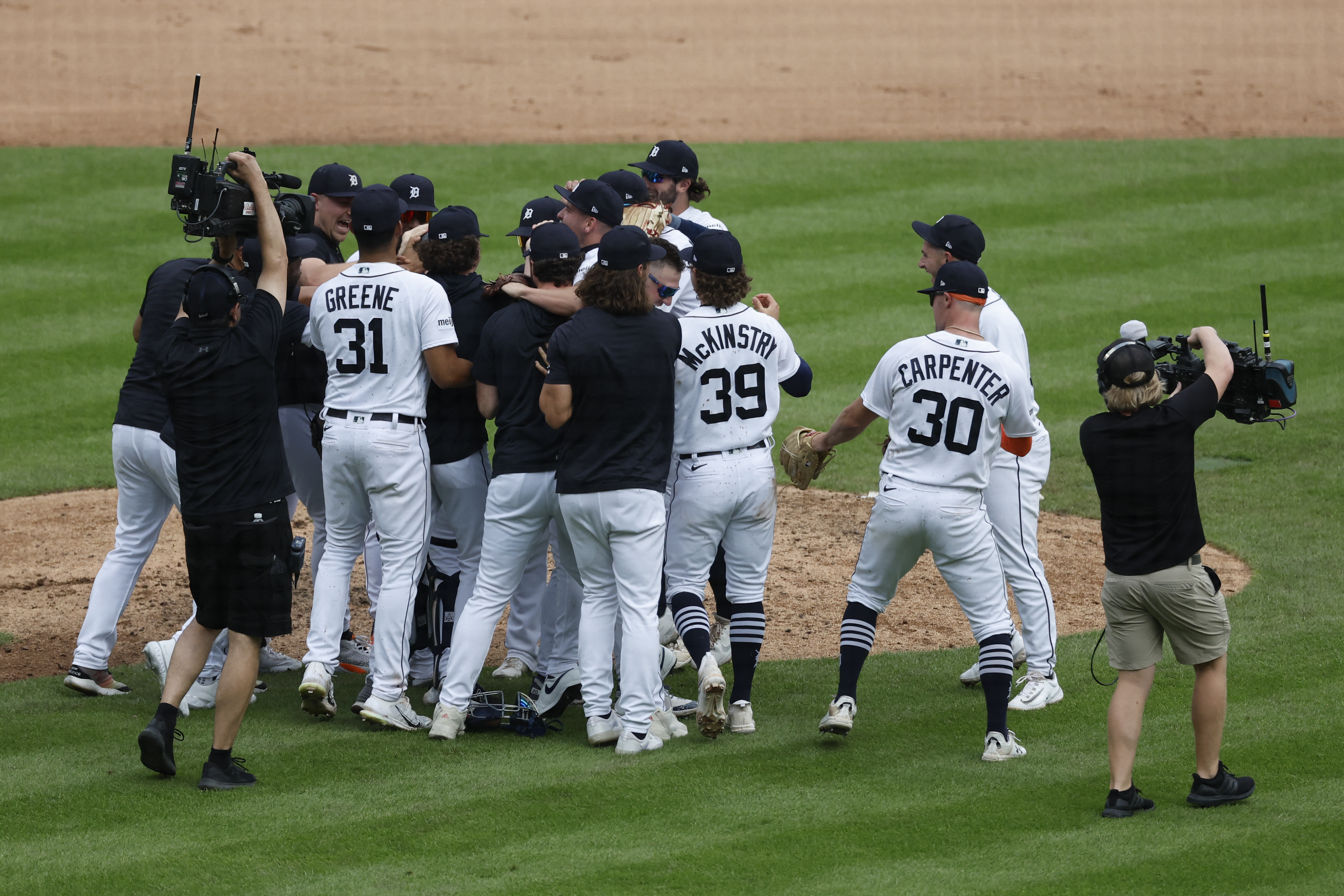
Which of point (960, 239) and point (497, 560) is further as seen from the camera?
point (960, 239)

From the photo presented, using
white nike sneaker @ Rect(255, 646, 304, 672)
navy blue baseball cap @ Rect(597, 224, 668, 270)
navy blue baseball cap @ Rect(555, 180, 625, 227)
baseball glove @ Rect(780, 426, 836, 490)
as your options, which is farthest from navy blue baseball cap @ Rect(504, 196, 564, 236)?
white nike sneaker @ Rect(255, 646, 304, 672)

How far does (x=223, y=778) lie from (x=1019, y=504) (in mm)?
3309

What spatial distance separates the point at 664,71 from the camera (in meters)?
22.0

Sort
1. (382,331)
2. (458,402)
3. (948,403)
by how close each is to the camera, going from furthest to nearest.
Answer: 1. (458,402)
2. (382,331)
3. (948,403)

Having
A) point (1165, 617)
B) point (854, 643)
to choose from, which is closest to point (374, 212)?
point (854, 643)

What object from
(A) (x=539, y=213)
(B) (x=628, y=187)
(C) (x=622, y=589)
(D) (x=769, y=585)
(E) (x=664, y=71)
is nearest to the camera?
(C) (x=622, y=589)

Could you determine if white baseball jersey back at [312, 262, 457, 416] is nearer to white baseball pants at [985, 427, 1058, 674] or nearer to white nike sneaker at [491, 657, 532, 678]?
white nike sneaker at [491, 657, 532, 678]

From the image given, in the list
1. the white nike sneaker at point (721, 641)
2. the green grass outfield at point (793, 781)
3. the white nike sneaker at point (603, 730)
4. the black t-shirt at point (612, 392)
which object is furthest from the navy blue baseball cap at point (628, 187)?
the white nike sneaker at point (603, 730)

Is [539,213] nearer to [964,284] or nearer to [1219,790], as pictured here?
[964,284]

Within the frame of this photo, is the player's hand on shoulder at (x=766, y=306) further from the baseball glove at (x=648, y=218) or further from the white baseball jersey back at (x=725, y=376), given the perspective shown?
the baseball glove at (x=648, y=218)

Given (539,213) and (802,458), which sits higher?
(539,213)

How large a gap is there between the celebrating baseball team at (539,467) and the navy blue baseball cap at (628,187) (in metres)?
0.55

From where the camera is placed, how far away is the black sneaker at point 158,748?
16.4 feet

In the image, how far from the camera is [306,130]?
63.4 feet
